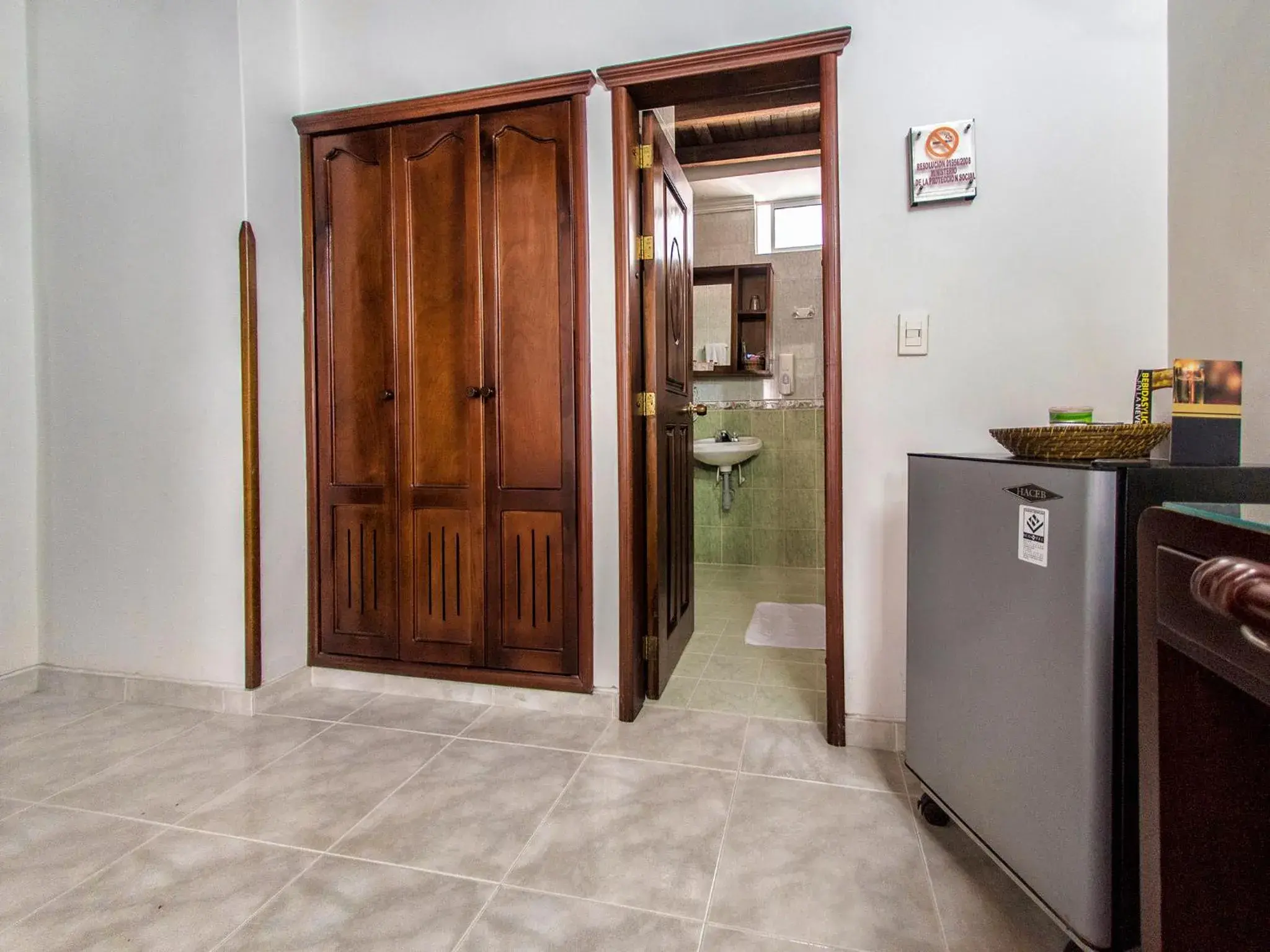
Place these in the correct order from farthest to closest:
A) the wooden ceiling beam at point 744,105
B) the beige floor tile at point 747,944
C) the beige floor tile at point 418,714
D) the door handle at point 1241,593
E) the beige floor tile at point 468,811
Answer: the wooden ceiling beam at point 744,105
the beige floor tile at point 418,714
the beige floor tile at point 468,811
the beige floor tile at point 747,944
the door handle at point 1241,593

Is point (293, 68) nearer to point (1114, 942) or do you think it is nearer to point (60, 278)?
point (60, 278)

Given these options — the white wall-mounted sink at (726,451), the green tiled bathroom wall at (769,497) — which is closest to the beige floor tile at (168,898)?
the white wall-mounted sink at (726,451)

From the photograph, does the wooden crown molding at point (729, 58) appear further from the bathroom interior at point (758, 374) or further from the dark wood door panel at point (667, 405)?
the bathroom interior at point (758, 374)

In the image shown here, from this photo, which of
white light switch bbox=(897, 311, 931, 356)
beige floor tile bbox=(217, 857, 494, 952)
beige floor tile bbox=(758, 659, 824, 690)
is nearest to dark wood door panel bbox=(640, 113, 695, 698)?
beige floor tile bbox=(758, 659, 824, 690)

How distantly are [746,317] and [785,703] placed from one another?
295 centimetres

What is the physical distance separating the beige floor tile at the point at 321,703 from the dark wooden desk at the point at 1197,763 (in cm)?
222

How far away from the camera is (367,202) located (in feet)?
7.56

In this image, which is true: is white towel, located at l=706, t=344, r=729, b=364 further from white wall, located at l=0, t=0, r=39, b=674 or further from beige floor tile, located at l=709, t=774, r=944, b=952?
white wall, located at l=0, t=0, r=39, b=674

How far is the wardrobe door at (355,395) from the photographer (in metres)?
2.30

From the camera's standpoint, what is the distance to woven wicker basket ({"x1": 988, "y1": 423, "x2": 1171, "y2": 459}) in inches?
44.8

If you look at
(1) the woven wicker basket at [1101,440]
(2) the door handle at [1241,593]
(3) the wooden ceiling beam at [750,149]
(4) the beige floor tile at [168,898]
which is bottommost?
(4) the beige floor tile at [168,898]

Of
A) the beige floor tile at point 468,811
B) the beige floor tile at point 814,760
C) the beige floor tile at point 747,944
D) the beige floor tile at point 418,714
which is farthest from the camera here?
the beige floor tile at point 418,714

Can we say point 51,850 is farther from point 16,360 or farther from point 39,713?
point 16,360

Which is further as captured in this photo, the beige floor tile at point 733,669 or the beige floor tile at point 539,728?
the beige floor tile at point 733,669
